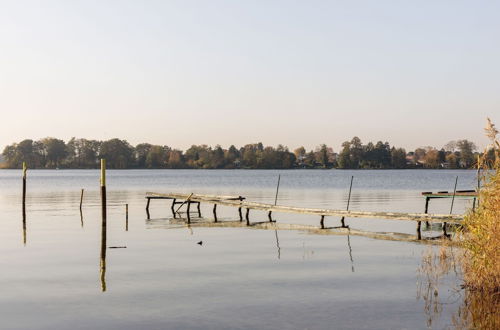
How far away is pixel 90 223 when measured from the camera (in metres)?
44.0

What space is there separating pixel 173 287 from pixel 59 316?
453 centimetres

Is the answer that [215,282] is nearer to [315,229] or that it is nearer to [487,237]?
[487,237]

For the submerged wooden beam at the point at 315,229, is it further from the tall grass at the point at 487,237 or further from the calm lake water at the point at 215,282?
the tall grass at the point at 487,237

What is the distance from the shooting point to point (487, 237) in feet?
56.3

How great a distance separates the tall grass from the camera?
1706 centimetres

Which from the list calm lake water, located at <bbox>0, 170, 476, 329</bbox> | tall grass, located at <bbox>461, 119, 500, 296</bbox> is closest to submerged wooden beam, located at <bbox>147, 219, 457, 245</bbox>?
calm lake water, located at <bbox>0, 170, 476, 329</bbox>

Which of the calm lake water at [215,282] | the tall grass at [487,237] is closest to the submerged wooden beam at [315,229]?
the calm lake water at [215,282]

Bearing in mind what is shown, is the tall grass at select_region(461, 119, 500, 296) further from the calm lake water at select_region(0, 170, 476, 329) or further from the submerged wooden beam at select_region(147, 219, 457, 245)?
the submerged wooden beam at select_region(147, 219, 457, 245)

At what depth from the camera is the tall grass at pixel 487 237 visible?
17062mm

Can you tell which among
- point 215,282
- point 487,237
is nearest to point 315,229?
point 215,282

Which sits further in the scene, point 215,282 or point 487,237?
point 215,282

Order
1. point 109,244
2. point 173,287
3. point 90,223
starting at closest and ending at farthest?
point 173,287
point 109,244
point 90,223

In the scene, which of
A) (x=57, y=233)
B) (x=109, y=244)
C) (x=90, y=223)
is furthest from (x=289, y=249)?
(x=90, y=223)

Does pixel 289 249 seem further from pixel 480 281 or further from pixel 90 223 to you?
pixel 90 223
